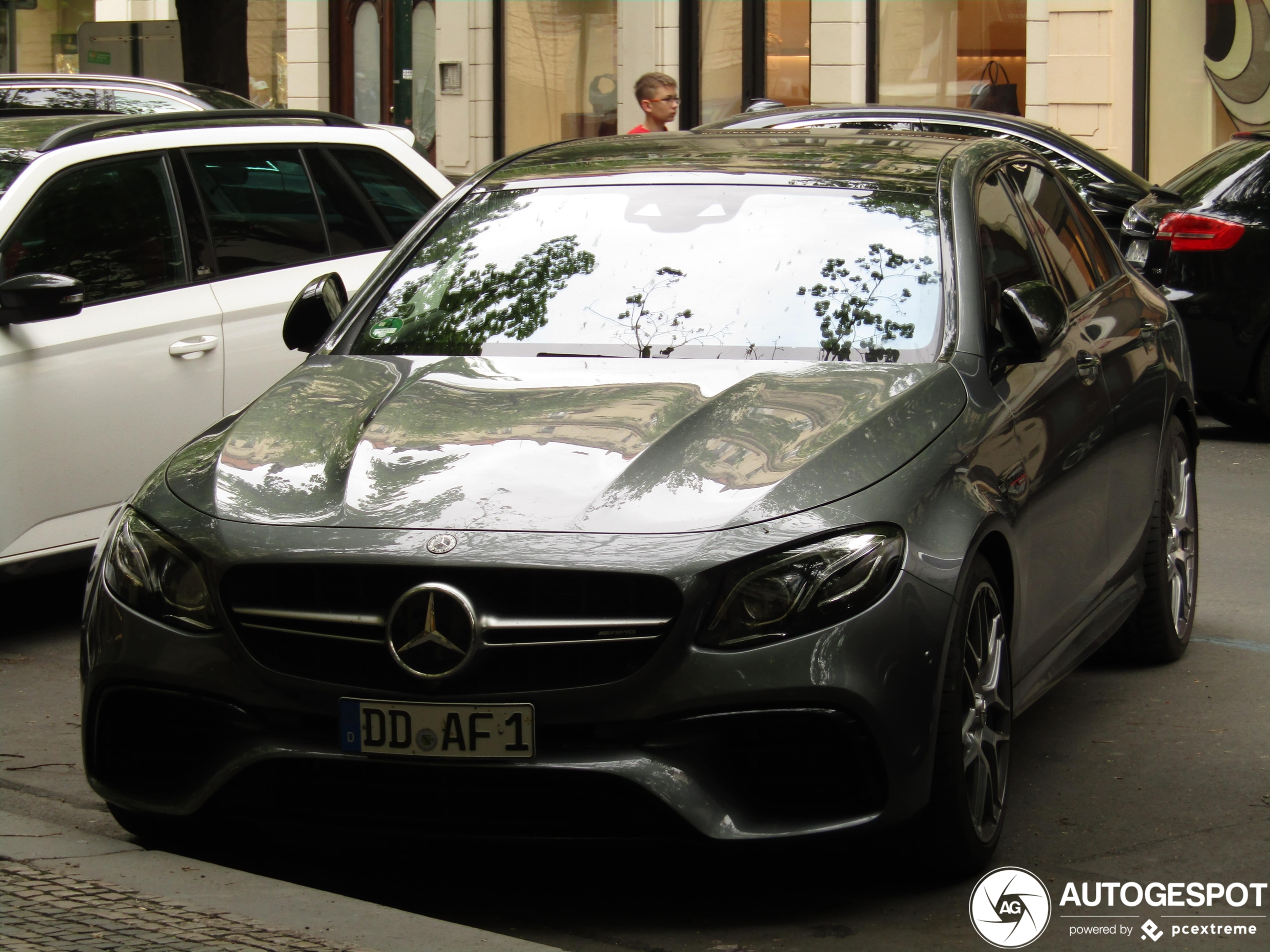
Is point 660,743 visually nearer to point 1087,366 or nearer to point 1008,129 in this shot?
point 1087,366

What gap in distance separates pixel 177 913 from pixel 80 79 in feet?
25.7

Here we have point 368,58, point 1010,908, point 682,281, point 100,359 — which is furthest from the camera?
point 368,58

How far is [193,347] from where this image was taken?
7.17 meters

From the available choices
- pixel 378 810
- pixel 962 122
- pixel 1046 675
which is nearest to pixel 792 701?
pixel 378 810

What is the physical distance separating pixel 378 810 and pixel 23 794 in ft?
4.70

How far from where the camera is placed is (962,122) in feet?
40.2

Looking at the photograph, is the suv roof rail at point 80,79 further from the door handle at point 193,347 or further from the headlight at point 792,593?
the headlight at point 792,593

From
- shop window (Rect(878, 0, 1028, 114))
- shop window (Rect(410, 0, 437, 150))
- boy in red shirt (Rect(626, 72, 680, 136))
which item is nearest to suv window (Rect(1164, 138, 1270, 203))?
boy in red shirt (Rect(626, 72, 680, 136))

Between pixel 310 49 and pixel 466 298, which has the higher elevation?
pixel 310 49

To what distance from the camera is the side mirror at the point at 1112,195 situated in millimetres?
11922

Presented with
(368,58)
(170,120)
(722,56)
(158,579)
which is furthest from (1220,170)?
(368,58)

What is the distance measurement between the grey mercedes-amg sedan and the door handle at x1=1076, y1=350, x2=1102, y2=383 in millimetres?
28

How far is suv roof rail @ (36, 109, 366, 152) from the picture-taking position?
7.04 m

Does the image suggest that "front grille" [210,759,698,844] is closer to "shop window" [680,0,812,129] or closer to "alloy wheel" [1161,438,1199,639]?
"alloy wheel" [1161,438,1199,639]
